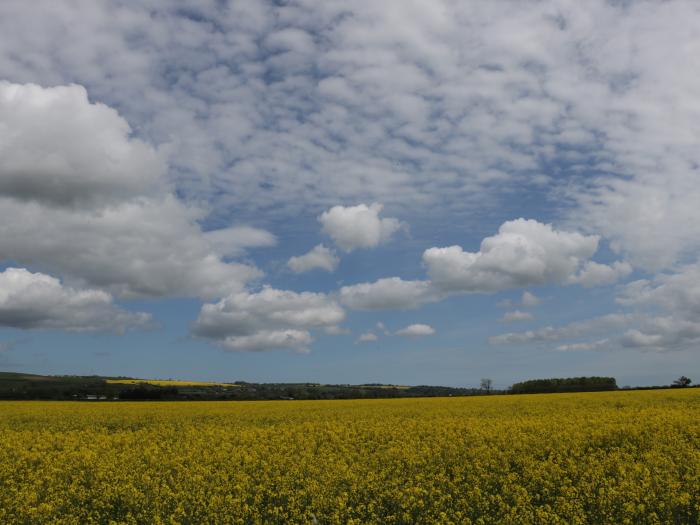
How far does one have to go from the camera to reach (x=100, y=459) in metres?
14.3

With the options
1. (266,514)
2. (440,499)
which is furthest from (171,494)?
(440,499)

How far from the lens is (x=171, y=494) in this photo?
10.9 metres

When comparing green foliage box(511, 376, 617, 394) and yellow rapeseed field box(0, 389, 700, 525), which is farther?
green foliage box(511, 376, 617, 394)

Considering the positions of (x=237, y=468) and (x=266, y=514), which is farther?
(x=237, y=468)

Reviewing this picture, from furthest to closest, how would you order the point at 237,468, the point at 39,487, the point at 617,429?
the point at 617,429 < the point at 237,468 < the point at 39,487

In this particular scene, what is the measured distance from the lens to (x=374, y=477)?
11680 mm

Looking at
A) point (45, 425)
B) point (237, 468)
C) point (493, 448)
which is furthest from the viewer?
point (45, 425)

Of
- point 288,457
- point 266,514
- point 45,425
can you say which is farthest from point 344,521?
point 45,425

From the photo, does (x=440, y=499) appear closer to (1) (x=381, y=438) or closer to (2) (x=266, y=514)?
(2) (x=266, y=514)

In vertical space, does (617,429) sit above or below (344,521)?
above

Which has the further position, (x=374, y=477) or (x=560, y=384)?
(x=560, y=384)

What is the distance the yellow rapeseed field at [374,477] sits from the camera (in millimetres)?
10078

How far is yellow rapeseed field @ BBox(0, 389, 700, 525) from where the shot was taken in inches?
397

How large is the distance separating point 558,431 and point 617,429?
6.13 ft
